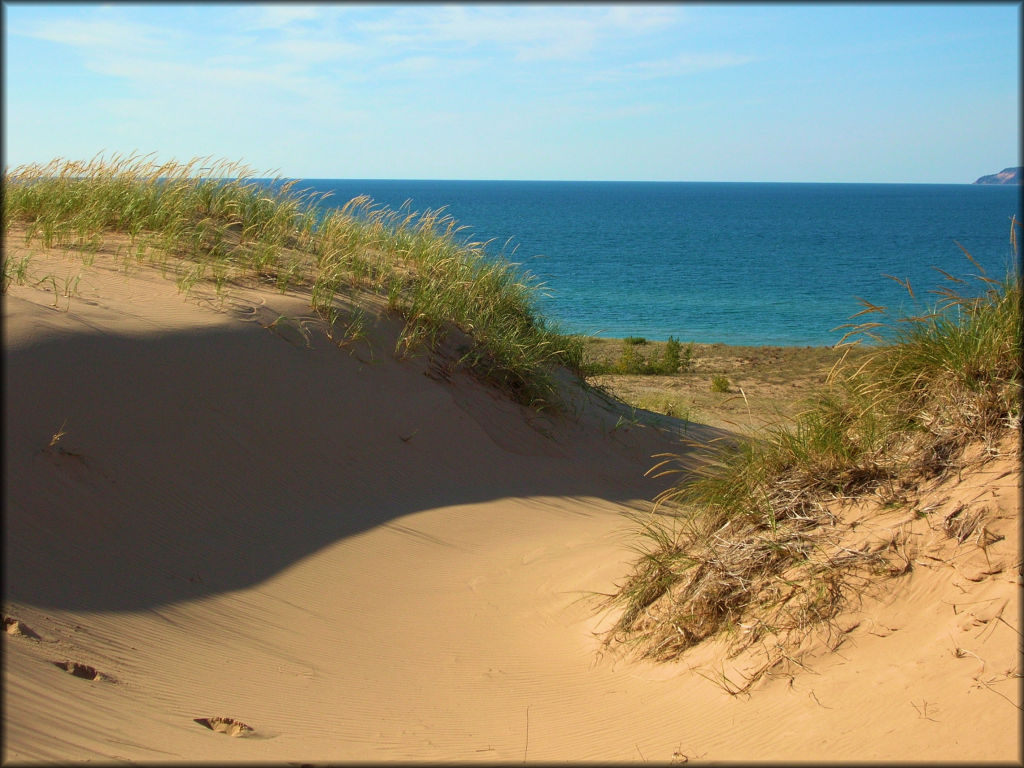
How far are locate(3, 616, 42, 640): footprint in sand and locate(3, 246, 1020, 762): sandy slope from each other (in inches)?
0.7

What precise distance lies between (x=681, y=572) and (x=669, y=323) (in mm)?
25139

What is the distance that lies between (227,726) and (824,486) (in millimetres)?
3380

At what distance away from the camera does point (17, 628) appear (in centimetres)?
406

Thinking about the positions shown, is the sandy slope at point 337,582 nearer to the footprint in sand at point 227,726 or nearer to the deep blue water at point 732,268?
the footprint in sand at point 227,726

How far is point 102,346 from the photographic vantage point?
268 inches

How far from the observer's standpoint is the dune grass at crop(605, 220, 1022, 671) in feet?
13.9

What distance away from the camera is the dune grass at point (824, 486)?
4230 mm

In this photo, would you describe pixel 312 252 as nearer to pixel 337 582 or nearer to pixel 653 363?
pixel 337 582

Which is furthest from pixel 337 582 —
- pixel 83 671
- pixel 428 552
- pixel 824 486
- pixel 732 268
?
pixel 732 268

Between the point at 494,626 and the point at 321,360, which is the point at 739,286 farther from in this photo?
the point at 494,626

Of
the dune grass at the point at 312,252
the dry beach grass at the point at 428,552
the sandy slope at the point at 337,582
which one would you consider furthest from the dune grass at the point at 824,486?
the dune grass at the point at 312,252

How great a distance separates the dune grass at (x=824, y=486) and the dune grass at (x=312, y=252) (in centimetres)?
527

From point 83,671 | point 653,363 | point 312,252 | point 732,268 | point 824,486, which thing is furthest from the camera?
point 732,268

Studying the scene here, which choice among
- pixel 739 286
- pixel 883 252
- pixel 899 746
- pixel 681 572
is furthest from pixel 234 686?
pixel 883 252
